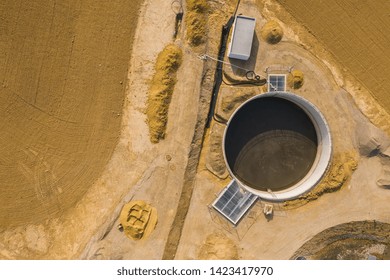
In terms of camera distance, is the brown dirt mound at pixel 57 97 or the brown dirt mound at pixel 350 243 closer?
the brown dirt mound at pixel 57 97

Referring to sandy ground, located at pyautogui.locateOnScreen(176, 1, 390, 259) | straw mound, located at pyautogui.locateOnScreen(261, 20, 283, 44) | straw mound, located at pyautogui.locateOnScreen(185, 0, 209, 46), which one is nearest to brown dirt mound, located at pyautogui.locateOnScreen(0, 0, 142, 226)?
straw mound, located at pyautogui.locateOnScreen(185, 0, 209, 46)

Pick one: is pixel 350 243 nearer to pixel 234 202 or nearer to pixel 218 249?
pixel 234 202

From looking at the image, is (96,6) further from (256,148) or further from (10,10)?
(256,148)

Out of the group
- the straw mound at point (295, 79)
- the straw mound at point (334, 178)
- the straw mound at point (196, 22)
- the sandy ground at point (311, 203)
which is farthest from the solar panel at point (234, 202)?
Result: the straw mound at point (196, 22)

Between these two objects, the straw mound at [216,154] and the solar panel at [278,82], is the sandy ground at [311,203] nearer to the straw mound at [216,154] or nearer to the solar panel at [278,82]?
the straw mound at [216,154]

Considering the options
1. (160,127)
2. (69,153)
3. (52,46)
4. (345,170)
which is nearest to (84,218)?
(69,153)

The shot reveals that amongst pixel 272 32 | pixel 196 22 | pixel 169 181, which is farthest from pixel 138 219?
pixel 272 32
